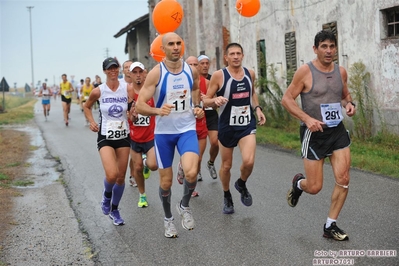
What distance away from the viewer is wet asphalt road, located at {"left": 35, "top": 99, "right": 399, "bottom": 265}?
19.2 feet

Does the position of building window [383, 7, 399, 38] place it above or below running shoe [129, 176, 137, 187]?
above

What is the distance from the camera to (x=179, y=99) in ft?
22.0

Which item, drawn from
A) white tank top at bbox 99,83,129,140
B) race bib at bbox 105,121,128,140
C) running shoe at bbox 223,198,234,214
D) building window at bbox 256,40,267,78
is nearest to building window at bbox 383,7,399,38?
running shoe at bbox 223,198,234,214

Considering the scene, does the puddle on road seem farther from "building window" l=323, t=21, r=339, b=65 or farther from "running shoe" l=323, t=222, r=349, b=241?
"building window" l=323, t=21, r=339, b=65

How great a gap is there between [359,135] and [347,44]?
2424 millimetres

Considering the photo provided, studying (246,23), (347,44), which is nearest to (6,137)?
(246,23)

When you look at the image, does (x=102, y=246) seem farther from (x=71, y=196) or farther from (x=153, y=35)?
(x=153, y=35)

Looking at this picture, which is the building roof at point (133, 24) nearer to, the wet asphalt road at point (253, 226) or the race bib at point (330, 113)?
the wet asphalt road at point (253, 226)

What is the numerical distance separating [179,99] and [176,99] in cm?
4

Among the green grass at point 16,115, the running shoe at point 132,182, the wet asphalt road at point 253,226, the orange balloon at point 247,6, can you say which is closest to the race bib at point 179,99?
the wet asphalt road at point 253,226

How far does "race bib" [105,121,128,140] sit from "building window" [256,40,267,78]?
14.1 meters

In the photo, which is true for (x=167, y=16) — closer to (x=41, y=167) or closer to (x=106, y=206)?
(x=106, y=206)

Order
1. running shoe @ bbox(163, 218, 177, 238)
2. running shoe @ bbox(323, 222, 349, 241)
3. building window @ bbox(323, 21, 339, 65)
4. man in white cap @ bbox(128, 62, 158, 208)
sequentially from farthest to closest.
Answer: building window @ bbox(323, 21, 339, 65), man in white cap @ bbox(128, 62, 158, 208), running shoe @ bbox(163, 218, 177, 238), running shoe @ bbox(323, 222, 349, 241)

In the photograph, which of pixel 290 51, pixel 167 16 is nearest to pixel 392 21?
pixel 290 51
